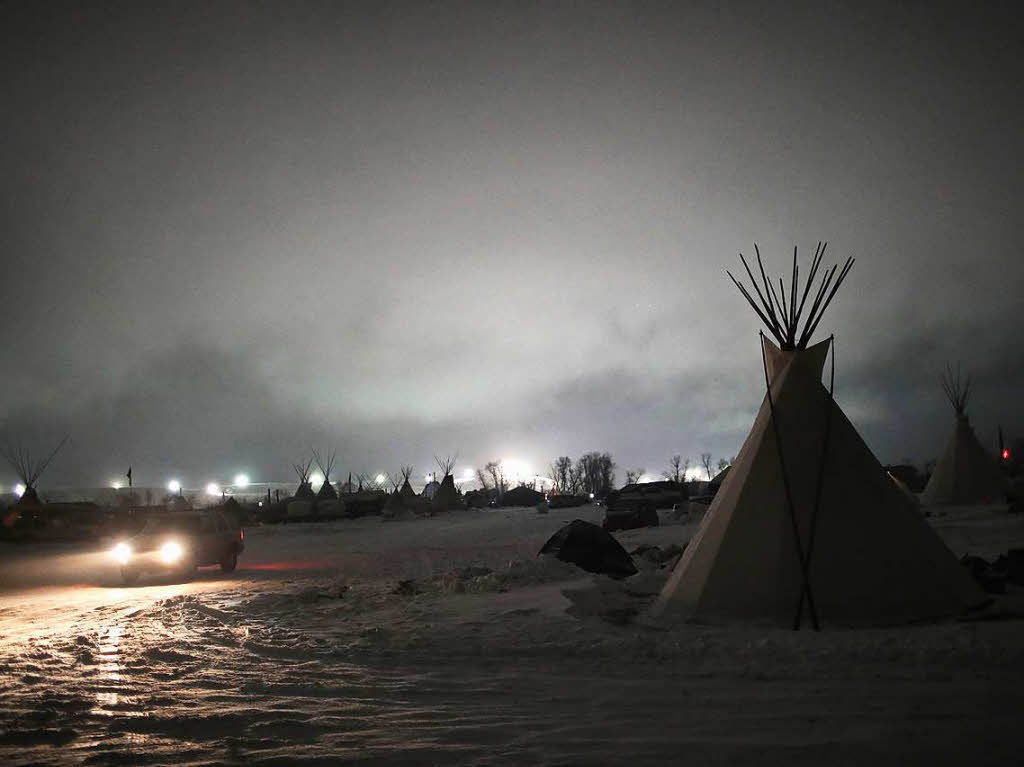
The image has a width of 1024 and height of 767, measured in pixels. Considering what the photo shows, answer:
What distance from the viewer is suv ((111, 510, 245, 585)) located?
13.1 meters

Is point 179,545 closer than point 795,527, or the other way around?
point 795,527

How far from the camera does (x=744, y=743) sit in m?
3.63

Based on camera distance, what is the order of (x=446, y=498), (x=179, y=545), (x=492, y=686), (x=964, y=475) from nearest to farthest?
(x=492, y=686) < (x=179, y=545) < (x=964, y=475) < (x=446, y=498)

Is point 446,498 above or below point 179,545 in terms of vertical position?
below

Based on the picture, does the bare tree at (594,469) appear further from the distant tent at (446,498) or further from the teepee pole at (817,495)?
the teepee pole at (817,495)

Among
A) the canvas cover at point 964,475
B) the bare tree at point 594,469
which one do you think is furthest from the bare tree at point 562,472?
the canvas cover at point 964,475

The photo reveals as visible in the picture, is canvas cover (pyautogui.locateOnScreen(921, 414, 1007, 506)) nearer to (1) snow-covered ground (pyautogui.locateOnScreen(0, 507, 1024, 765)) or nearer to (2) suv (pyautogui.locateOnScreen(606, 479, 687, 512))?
(2) suv (pyautogui.locateOnScreen(606, 479, 687, 512))

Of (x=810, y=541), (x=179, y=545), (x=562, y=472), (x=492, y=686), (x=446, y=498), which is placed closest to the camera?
(x=492, y=686)

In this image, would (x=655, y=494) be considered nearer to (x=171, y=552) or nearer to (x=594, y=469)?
A: (x=171, y=552)

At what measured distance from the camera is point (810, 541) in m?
6.52

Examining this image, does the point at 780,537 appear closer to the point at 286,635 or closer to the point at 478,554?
the point at 286,635

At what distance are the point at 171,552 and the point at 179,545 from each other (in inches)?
8.4

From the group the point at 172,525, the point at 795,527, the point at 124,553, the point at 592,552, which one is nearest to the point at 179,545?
the point at 172,525

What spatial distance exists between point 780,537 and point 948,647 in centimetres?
175
